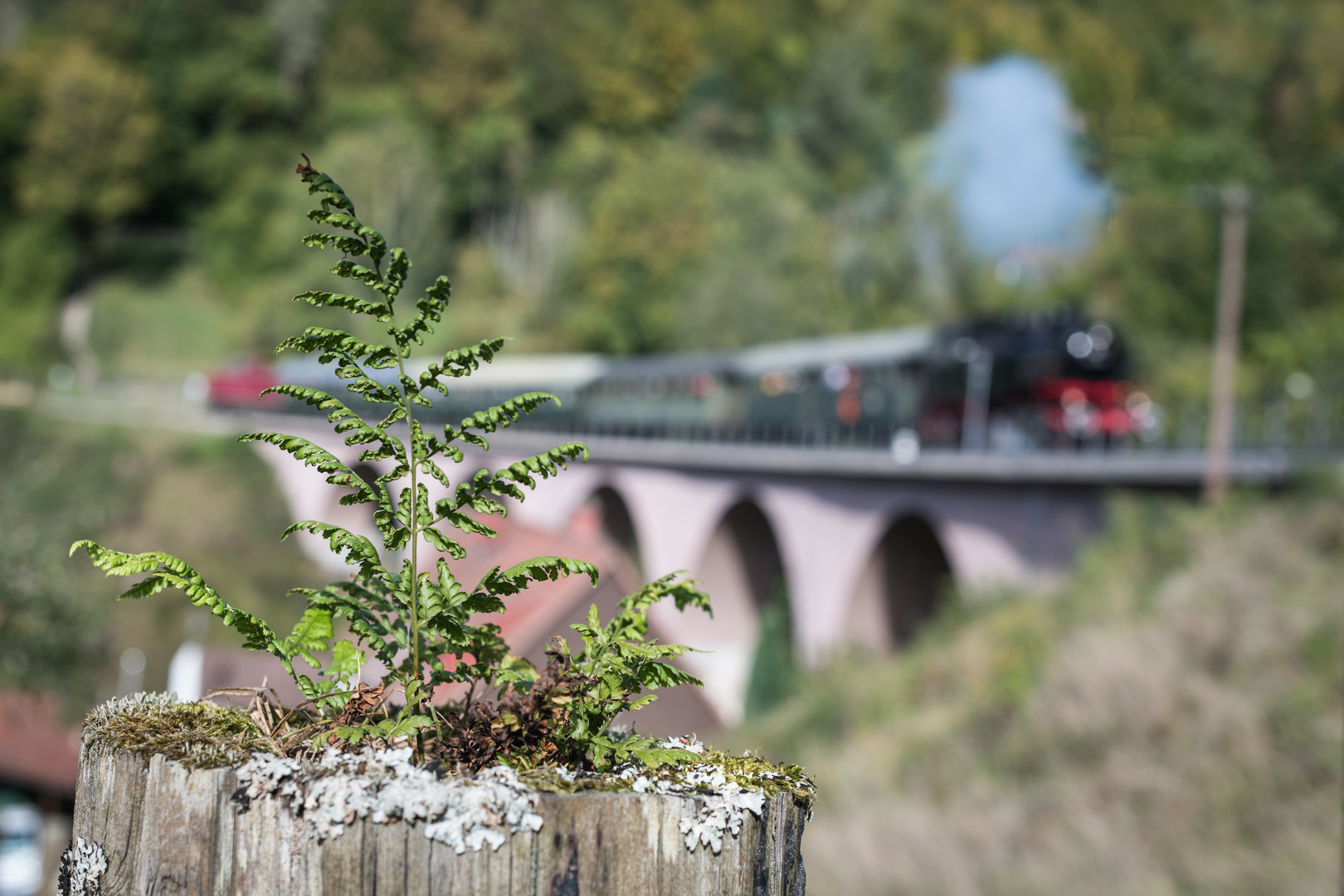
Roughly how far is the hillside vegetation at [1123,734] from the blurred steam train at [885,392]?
4324mm

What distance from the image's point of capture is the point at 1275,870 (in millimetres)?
10344

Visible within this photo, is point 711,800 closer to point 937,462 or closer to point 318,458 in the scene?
point 318,458

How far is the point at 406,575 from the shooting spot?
5.05 feet

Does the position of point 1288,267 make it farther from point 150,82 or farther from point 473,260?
point 150,82

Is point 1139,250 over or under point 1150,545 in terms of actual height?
over

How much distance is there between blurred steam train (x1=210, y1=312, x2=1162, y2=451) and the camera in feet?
86.1

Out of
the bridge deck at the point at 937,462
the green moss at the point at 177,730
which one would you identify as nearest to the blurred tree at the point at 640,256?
the bridge deck at the point at 937,462

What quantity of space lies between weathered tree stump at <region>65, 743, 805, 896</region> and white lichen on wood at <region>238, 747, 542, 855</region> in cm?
1

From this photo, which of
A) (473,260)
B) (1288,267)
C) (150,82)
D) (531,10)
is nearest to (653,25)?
(531,10)

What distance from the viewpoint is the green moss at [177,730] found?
1385 millimetres

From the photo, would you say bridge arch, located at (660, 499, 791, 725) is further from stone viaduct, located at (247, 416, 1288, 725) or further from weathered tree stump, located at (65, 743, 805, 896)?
weathered tree stump, located at (65, 743, 805, 896)

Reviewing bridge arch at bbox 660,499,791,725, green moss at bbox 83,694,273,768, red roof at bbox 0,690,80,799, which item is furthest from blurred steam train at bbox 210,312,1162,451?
green moss at bbox 83,694,273,768

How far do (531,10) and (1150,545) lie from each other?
66.0 m

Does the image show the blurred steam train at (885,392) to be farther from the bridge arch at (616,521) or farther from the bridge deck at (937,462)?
the bridge arch at (616,521)
